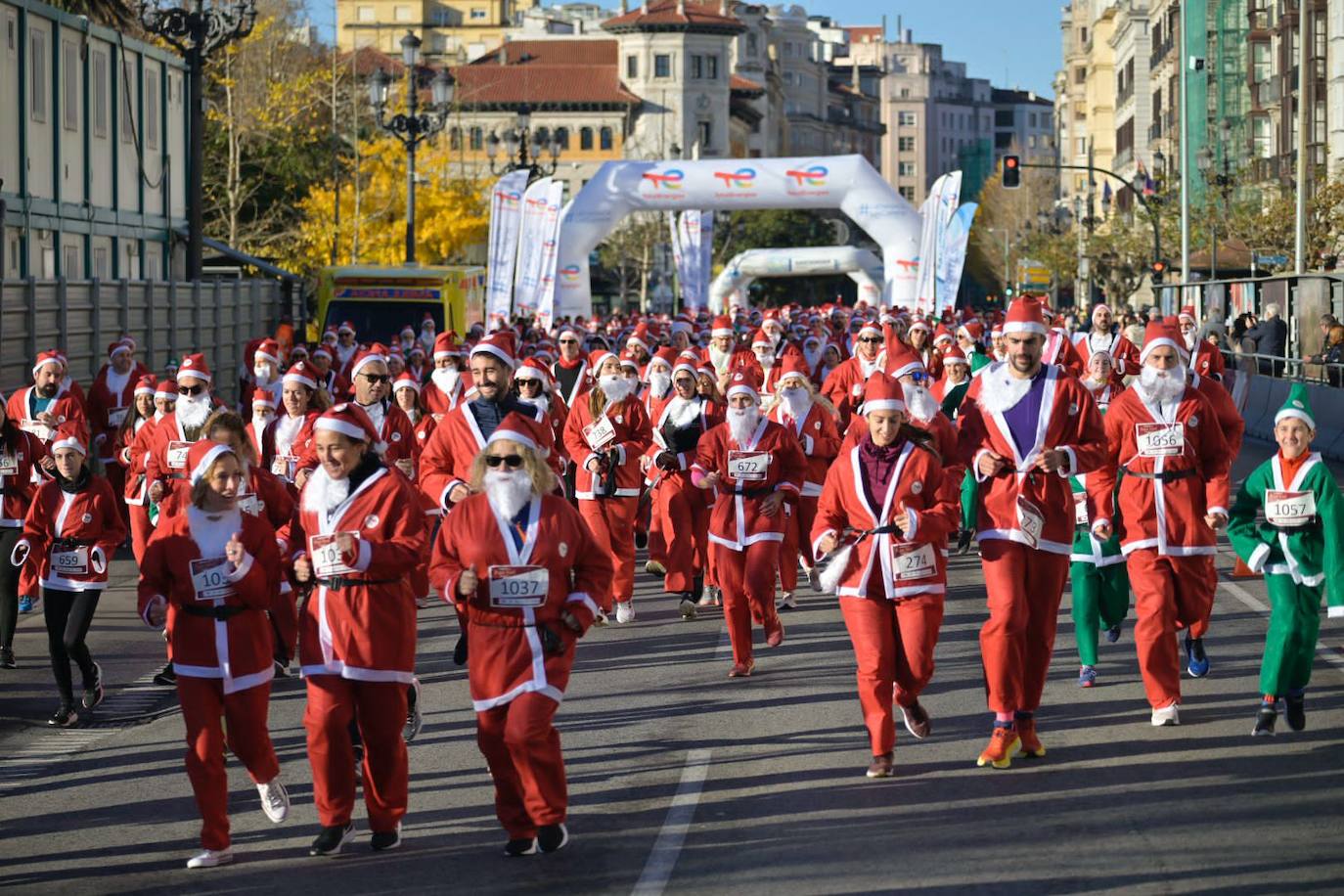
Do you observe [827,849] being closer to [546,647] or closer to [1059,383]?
[546,647]

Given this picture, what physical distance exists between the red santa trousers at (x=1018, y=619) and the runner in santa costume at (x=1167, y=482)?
871mm

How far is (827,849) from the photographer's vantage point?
27.5 feet

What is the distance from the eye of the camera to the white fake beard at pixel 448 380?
16.6 m

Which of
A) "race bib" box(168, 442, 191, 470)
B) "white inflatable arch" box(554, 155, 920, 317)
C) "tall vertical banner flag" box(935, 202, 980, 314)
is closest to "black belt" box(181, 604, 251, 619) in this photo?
"race bib" box(168, 442, 191, 470)

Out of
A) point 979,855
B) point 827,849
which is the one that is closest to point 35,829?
point 827,849

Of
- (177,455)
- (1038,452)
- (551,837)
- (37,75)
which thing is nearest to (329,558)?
(551,837)

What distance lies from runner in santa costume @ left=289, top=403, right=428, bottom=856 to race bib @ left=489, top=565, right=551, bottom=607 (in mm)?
367

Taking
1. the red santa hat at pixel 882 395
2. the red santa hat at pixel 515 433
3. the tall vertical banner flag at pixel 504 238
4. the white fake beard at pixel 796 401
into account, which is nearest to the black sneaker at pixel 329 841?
the red santa hat at pixel 515 433

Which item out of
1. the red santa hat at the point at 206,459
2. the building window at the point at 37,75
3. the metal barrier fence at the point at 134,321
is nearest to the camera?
the red santa hat at the point at 206,459

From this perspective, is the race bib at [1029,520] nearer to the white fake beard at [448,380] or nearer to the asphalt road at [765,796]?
the asphalt road at [765,796]

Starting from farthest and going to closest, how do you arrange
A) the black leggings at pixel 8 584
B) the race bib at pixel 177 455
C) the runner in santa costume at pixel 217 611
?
the race bib at pixel 177 455 → the black leggings at pixel 8 584 → the runner in santa costume at pixel 217 611

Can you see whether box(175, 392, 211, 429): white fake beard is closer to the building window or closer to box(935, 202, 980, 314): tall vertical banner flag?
the building window

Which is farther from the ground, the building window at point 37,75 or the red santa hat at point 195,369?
the building window at point 37,75

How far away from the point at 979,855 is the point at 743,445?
541 cm
